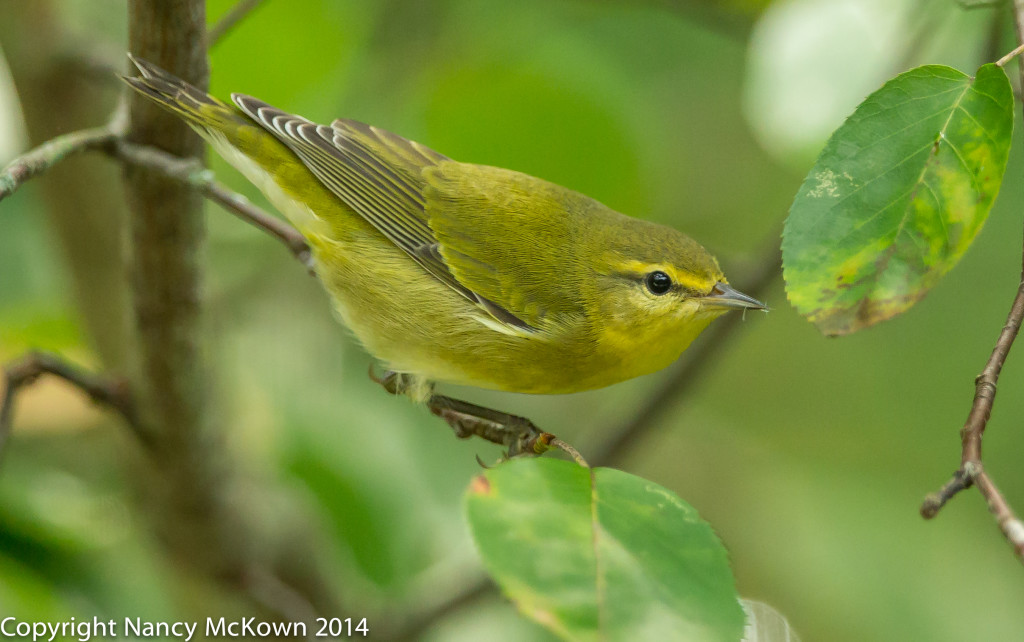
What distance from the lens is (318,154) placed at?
2996 millimetres

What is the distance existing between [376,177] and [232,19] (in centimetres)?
75

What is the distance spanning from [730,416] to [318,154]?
11.0 ft

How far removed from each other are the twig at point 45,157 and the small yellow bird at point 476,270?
0.57 metres

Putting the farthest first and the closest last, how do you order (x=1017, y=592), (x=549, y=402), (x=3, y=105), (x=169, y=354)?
1. (x=549, y=402)
2. (x=1017, y=592)
3. (x=3, y=105)
4. (x=169, y=354)

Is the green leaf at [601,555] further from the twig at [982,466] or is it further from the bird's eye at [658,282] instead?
the bird's eye at [658,282]

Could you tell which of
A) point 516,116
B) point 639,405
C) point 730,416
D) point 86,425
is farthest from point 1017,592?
point 86,425

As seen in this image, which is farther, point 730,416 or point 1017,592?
point 730,416

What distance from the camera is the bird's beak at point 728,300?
2.75 meters

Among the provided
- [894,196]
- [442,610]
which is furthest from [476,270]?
[894,196]

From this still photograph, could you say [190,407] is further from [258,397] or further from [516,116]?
[516,116]

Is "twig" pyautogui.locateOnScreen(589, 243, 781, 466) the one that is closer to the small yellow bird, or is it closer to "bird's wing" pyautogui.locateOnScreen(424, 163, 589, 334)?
the small yellow bird

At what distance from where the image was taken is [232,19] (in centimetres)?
258

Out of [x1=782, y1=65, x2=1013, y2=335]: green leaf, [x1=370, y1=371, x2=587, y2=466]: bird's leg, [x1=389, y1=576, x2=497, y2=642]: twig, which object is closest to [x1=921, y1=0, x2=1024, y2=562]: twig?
[x1=782, y1=65, x2=1013, y2=335]: green leaf

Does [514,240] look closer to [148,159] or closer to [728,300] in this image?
[728,300]
